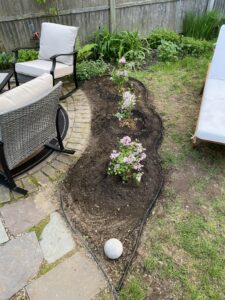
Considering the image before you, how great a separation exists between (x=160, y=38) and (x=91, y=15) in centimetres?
148

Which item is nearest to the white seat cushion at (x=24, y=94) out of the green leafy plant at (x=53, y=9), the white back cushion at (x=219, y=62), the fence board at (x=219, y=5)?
the white back cushion at (x=219, y=62)

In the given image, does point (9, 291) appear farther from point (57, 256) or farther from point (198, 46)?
point (198, 46)

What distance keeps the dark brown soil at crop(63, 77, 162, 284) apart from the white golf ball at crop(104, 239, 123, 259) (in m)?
0.06

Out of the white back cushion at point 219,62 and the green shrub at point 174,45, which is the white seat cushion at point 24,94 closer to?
the white back cushion at point 219,62

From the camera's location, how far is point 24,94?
2.36 metres

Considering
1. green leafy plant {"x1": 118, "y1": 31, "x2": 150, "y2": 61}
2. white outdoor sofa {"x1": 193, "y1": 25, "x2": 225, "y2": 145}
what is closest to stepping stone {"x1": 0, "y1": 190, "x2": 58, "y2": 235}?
white outdoor sofa {"x1": 193, "y1": 25, "x2": 225, "y2": 145}

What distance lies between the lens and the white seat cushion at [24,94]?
227 cm

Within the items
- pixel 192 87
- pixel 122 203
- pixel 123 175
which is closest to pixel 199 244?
pixel 122 203

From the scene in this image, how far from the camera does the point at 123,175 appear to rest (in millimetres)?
2627

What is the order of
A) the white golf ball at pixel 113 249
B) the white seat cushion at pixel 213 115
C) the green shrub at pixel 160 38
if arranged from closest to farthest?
the white golf ball at pixel 113 249, the white seat cushion at pixel 213 115, the green shrub at pixel 160 38

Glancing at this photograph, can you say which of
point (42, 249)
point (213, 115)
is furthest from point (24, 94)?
point (213, 115)

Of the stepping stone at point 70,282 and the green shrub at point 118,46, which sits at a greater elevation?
the green shrub at point 118,46

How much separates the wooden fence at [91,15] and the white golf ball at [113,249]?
175 inches

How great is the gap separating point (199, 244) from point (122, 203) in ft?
2.48
